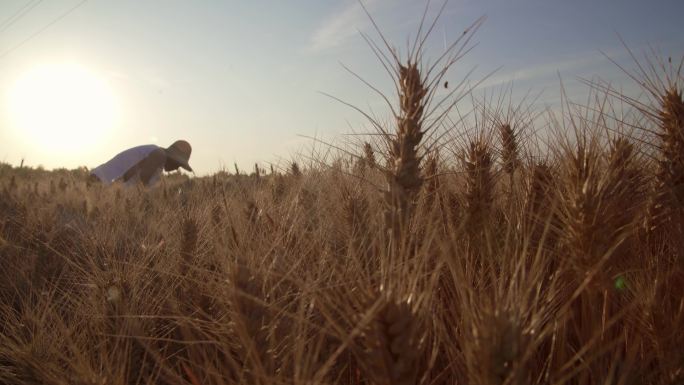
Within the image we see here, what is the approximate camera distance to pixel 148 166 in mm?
13922

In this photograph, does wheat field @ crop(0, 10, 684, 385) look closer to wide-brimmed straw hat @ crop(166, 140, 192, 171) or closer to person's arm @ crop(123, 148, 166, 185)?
person's arm @ crop(123, 148, 166, 185)

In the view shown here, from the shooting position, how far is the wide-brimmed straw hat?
16.2 meters

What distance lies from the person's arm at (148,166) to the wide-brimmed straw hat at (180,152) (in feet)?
4.92

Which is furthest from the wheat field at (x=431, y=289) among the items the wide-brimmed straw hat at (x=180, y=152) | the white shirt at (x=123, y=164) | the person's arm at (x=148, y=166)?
the wide-brimmed straw hat at (x=180, y=152)

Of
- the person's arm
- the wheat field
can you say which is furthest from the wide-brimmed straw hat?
the wheat field

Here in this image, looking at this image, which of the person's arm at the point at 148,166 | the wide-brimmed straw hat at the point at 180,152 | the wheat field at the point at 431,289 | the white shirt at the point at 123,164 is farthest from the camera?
the wide-brimmed straw hat at the point at 180,152

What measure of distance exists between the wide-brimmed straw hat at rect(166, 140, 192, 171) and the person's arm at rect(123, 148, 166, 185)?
1500 mm

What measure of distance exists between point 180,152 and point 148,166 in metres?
3.44

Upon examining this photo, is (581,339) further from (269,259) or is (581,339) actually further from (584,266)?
(269,259)

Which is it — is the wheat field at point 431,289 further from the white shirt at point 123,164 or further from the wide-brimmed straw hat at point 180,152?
the wide-brimmed straw hat at point 180,152

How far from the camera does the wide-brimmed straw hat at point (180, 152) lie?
16219 millimetres

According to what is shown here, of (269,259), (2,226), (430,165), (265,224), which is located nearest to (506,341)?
(269,259)

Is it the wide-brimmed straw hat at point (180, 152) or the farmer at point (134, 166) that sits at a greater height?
the wide-brimmed straw hat at point (180, 152)

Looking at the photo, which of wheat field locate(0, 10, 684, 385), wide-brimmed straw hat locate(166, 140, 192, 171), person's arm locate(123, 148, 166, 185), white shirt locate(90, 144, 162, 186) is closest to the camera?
wheat field locate(0, 10, 684, 385)
